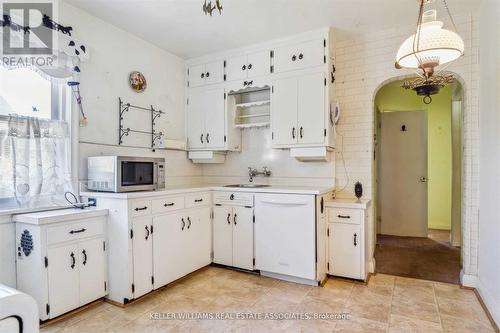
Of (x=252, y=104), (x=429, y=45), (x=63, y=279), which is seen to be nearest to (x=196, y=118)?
(x=252, y=104)

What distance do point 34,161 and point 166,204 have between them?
1134 millimetres

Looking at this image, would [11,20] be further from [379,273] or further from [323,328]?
[379,273]

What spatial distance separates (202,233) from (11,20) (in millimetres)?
2560

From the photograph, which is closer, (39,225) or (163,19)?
(39,225)

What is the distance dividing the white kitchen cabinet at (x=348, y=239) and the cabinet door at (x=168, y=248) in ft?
5.13

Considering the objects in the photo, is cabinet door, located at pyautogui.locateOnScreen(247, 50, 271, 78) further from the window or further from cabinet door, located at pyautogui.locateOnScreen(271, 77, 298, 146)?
the window

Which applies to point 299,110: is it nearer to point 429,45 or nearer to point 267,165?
point 267,165

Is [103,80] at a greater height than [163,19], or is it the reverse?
[163,19]

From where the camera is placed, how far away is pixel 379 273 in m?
3.20

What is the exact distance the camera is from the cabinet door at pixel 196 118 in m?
3.83

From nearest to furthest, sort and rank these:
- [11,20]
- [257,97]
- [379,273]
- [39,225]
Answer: [39,225]
[11,20]
[379,273]
[257,97]

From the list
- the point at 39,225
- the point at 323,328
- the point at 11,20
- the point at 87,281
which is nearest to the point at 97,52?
the point at 11,20

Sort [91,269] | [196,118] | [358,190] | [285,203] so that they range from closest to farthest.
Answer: [91,269] → [285,203] → [358,190] → [196,118]

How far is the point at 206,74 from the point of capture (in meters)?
3.81
